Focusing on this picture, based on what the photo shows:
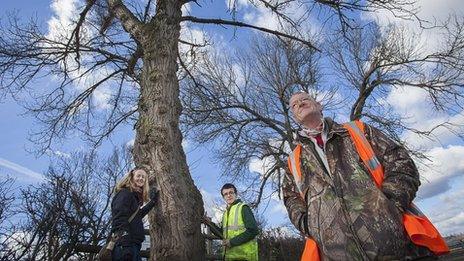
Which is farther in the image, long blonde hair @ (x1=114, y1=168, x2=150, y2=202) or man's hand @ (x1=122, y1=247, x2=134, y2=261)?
long blonde hair @ (x1=114, y1=168, x2=150, y2=202)

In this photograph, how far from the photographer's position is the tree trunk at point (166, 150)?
4531mm

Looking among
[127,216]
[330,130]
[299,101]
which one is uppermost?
[299,101]

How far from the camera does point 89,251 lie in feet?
18.6

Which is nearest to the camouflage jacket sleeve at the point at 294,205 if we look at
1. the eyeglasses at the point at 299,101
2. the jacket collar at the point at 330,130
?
the jacket collar at the point at 330,130

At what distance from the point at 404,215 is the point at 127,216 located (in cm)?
303

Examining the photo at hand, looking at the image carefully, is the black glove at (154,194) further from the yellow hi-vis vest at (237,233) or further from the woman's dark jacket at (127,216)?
the yellow hi-vis vest at (237,233)

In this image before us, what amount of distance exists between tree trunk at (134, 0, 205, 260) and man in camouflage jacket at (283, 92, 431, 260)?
6.52 feet

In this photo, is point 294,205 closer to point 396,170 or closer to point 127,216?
point 396,170

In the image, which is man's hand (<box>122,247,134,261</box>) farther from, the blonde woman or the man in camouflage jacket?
the man in camouflage jacket

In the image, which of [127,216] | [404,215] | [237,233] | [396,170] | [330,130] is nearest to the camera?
[404,215]

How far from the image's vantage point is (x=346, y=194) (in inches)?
97.8

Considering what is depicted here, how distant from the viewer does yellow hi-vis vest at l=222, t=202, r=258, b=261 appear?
5.37 m

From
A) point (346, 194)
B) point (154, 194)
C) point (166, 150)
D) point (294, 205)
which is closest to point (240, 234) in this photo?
point (154, 194)

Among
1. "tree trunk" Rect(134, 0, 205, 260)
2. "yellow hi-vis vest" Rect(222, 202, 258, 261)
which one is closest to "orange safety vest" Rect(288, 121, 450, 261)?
"tree trunk" Rect(134, 0, 205, 260)
